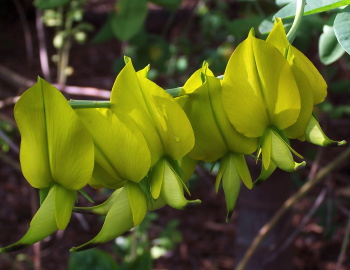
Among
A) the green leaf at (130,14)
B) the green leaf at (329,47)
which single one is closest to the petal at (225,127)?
the green leaf at (329,47)

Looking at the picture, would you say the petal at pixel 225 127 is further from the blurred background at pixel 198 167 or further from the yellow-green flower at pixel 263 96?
the blurred background at pixel 198 167

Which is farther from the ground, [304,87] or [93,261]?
[304,87]

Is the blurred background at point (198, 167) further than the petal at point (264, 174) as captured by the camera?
Yes

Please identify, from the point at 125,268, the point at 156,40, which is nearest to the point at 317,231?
the point at 156,40

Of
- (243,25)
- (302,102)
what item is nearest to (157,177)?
(302,102)

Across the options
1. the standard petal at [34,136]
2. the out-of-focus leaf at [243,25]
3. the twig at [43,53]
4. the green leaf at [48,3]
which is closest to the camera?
the standard petal at [34,136]

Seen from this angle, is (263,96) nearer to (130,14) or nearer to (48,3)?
(48,3)

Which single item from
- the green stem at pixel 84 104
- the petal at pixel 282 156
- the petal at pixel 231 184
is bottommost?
the petal at pixel 231 184
